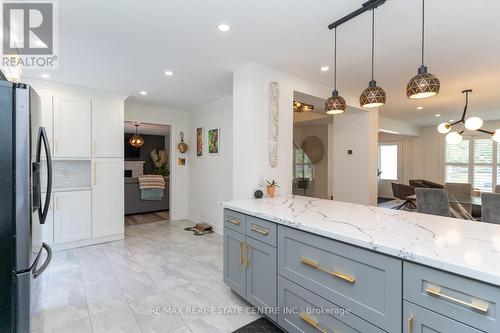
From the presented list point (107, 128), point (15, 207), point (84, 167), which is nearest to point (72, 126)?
point (107, 128)

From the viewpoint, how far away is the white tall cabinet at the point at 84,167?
11.8 feet

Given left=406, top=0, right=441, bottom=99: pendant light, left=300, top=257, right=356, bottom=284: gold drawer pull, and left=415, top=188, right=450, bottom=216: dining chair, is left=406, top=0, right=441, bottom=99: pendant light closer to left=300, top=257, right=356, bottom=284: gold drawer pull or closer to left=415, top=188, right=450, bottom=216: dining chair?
left=300, top=257, right=356, bottom=284: gold drawer pull

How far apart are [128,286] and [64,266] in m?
1.17

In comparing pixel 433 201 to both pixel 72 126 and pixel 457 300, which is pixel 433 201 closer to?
pixel 457 300

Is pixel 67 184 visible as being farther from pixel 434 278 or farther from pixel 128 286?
pixel 434 278

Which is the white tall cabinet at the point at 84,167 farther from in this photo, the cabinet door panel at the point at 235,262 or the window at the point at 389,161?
the window at the point at 389,161

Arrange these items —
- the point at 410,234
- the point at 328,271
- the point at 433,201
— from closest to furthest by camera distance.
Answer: the point at 410,234 → the point at 328,271 → the point at 433,201

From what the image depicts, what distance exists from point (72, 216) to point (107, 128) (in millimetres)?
1473

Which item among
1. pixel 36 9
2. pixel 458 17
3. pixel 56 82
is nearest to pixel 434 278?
pixel 458 17

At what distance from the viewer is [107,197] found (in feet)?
13.3

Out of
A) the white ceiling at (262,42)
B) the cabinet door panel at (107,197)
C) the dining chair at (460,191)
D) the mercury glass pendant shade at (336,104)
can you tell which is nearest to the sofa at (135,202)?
the cabinet door panel at (107,197)

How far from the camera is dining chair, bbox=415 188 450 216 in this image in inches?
125

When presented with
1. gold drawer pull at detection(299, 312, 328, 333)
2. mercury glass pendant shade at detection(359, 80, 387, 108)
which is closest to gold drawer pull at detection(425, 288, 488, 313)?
gold drawer pull at detection(299, 312, 328, 333)

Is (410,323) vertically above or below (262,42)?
below
